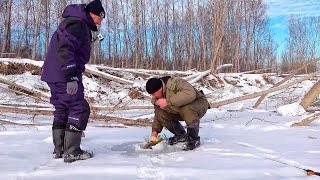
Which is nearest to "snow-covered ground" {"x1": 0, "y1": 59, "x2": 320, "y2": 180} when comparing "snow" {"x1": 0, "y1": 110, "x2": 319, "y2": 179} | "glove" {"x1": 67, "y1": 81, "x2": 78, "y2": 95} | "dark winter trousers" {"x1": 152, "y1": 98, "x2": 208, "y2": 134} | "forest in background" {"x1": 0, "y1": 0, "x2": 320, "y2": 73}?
"snow" {"x1": 0, "y1": 110, "x2": 319, "y2": 179}

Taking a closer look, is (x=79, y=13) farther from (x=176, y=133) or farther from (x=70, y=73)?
(x=176, y=133)

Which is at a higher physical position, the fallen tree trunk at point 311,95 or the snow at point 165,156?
the fallen tree trunk at point 311,95

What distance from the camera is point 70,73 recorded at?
3.82 metres

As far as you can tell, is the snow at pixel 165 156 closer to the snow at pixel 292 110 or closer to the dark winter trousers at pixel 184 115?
the dark winter trousers at pixel 184 115

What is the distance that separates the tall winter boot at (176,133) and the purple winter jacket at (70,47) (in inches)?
56.4

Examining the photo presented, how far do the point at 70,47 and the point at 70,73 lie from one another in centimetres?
23

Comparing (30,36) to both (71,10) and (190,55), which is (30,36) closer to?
(190,55)

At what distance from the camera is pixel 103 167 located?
11.1 feet

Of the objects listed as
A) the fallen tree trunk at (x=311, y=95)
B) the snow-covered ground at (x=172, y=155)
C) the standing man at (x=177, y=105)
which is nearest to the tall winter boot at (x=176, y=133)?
the standing man at (x=177, y=105)

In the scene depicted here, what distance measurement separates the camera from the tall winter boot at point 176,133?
5.00 m

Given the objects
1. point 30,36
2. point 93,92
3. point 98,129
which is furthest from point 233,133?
point 30,36

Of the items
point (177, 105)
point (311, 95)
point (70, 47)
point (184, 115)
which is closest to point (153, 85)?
point (177, 105)

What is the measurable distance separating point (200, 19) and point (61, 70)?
42.8 meters

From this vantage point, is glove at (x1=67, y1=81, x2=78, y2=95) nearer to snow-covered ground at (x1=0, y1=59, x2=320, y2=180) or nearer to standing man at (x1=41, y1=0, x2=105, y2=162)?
standing man at (x1=41, y1=0, x2=105, y2=162)
